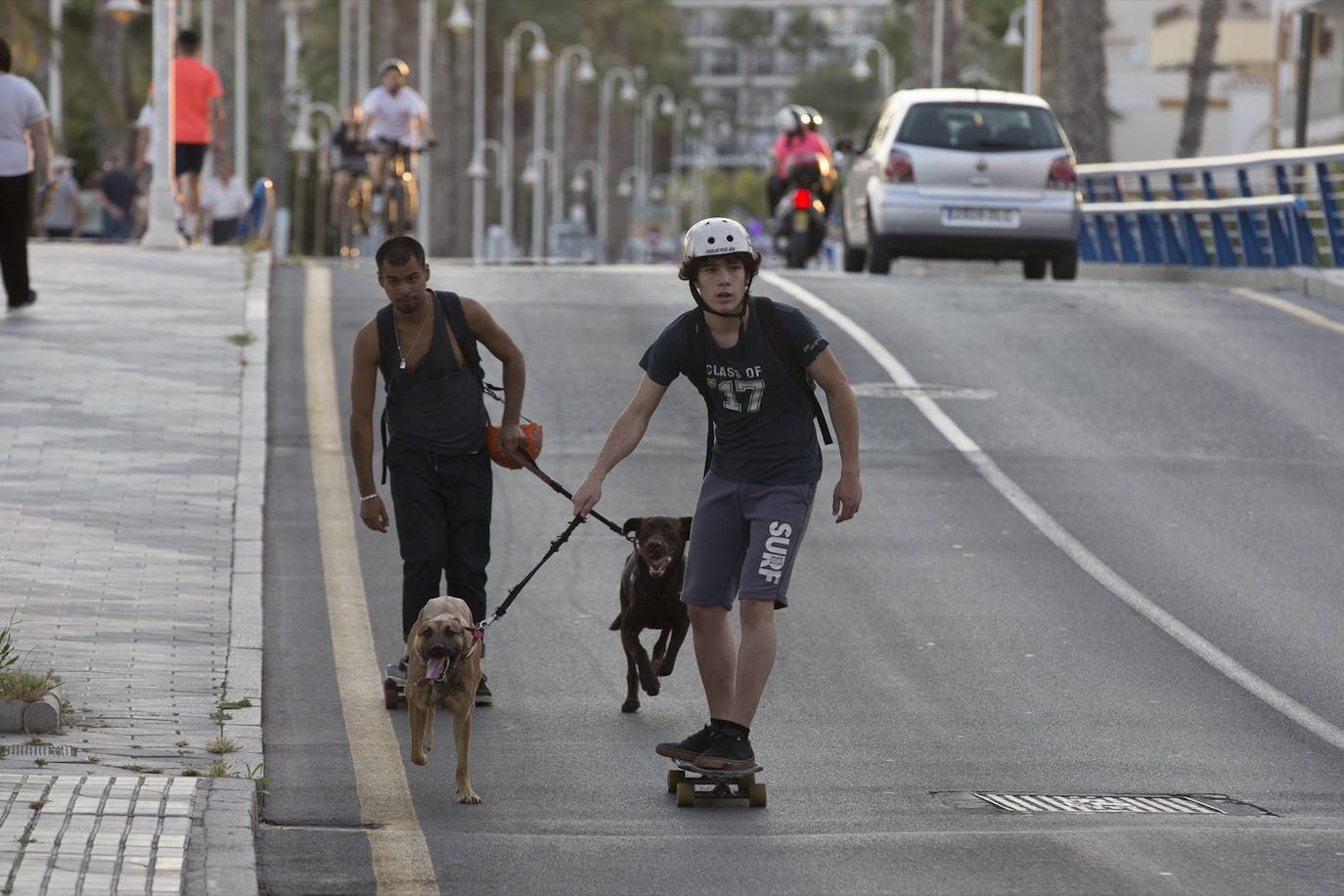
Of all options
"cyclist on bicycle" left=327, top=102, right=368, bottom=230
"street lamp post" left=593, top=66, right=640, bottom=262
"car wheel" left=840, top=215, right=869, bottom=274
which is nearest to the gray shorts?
"cyclist on bicycle" left=327, top=102, right=368, bottom=230

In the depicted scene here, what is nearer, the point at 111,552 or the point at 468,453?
the point at 468,453

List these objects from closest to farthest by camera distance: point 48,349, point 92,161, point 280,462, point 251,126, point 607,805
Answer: point 607,805 < point 280,462 < point 48,349 < point 92,161 < point 251,126

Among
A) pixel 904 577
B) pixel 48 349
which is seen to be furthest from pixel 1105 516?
pixel 48 349

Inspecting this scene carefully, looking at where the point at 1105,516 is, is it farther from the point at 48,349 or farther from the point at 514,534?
the point at 48,349

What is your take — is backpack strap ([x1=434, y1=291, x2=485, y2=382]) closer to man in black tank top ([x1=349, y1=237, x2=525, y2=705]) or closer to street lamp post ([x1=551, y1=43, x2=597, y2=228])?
man in black tank top ([x1=349, y1=237, x2=525, y2=705])

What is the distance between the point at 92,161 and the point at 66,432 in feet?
215

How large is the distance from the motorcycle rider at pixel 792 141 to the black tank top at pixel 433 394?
62.1 feet

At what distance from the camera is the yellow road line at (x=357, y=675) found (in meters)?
7.36

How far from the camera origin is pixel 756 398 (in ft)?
27.4

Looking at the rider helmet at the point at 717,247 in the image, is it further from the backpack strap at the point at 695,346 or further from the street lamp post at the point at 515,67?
the street lamp post at the point at 515,67

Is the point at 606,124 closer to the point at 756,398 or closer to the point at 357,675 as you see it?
the point at 357,675

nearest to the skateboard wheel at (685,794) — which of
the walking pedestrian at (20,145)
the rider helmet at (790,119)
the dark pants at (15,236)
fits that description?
the walking pedestrian at (20,145)

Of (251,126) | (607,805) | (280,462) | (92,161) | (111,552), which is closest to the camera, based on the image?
(607,805)

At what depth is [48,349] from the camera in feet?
57.5
